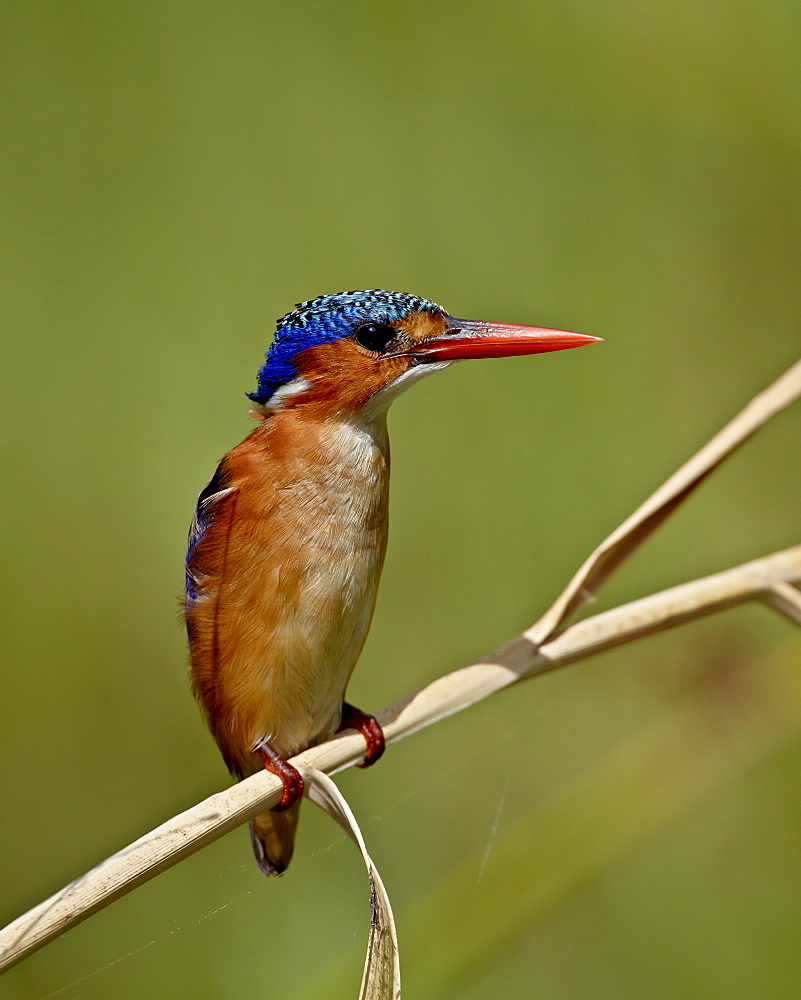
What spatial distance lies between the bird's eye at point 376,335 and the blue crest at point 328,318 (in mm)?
10

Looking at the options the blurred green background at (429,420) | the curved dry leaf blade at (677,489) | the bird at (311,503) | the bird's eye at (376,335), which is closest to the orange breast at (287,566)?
the bird at (311,503)

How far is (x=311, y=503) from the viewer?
1597 mm

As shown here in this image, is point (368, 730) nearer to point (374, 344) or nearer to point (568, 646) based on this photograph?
point (568, 646)

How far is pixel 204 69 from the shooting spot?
227 centimetres

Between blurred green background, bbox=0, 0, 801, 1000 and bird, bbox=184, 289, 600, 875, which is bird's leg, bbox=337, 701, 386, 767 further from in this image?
blurred green background, bbox=0, 0, 801, 1000

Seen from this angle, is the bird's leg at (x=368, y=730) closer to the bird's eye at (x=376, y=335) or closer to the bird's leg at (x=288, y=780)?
the bird's leg at (x=288, y=780)

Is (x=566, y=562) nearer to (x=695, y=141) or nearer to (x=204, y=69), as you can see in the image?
(x=695, y=141)

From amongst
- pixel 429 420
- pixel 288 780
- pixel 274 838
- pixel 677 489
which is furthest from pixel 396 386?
pixel 274 838

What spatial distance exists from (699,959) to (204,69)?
229 cm

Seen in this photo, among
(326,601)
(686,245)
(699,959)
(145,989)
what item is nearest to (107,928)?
(145,989)

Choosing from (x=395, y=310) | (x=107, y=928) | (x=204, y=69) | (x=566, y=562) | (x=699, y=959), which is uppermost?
(x=204, y=69)

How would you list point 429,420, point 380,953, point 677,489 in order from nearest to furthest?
point 380,953, point 677,489, point 429,420

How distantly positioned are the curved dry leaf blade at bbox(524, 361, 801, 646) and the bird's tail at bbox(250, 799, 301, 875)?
683 mm

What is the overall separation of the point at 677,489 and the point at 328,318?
635 mm
